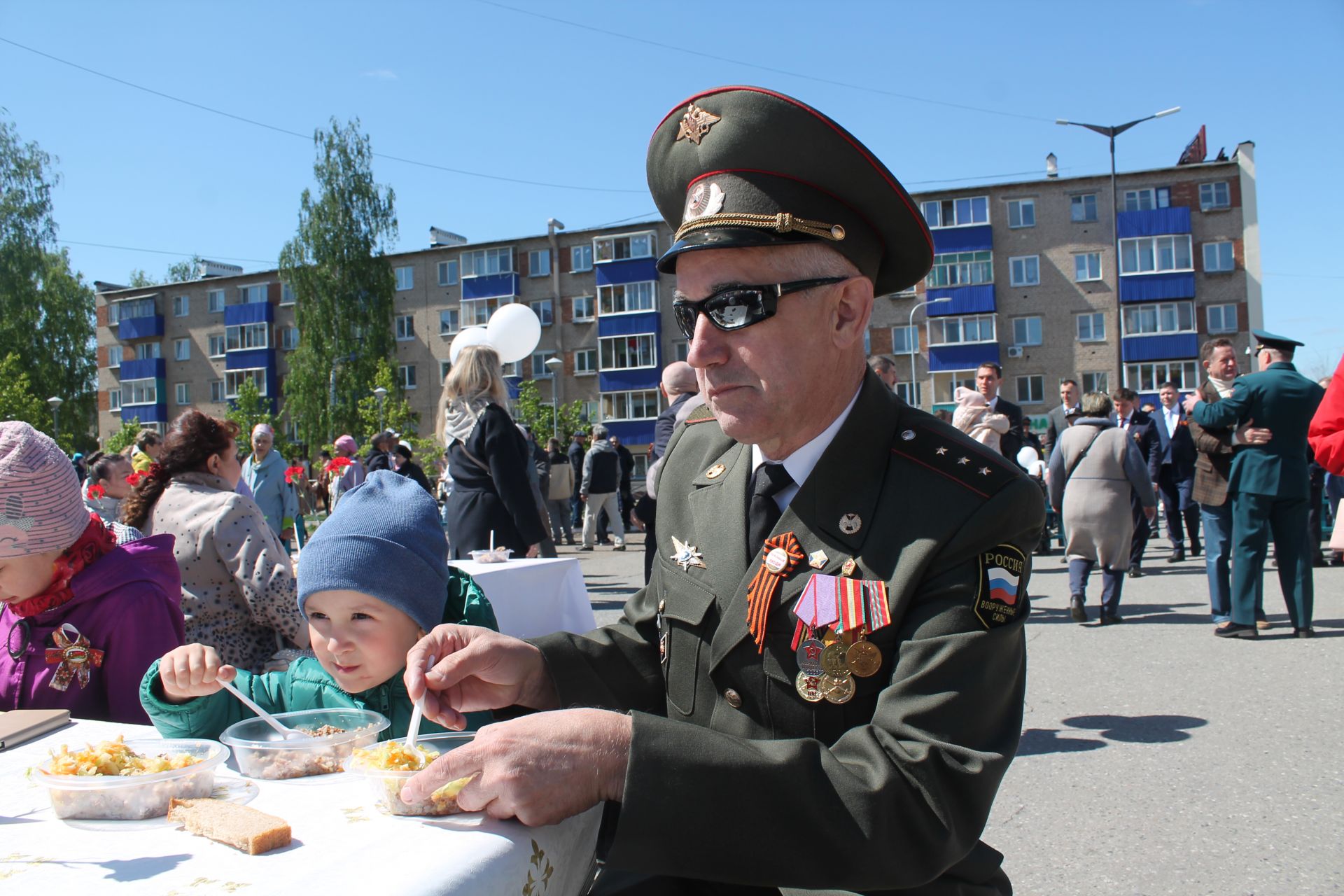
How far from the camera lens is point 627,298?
167 ft

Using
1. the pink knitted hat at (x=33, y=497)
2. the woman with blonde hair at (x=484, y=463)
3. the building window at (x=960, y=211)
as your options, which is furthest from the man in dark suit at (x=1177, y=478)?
the building window at (x=960, y=211)

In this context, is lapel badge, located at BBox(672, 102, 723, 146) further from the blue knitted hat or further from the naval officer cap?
the blue knitted hat

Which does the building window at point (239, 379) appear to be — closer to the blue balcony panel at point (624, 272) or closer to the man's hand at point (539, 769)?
the blue balcony panel at point (624, 272)

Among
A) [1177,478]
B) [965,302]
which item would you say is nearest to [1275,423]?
[1177,478]

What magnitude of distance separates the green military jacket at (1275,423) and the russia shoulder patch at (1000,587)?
6.42 m

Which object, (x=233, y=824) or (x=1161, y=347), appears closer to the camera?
(x=233, y=824)

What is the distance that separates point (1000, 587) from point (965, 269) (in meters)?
47.0

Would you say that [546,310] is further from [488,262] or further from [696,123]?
[696,123]

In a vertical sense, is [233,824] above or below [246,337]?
below

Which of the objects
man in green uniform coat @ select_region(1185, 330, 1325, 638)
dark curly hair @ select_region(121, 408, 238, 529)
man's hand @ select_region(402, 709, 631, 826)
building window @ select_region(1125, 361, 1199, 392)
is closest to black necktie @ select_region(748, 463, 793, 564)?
man's hand @ select_region(402, 709, 631, 826)

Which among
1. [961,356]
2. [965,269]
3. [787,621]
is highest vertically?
[965,269]

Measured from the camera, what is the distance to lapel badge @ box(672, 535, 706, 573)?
1.88m

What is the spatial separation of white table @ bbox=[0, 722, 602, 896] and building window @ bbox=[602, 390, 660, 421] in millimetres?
48025

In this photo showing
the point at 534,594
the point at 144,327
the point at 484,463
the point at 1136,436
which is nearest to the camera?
the point at 534,594
